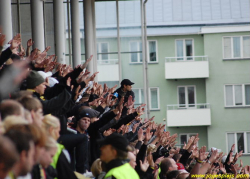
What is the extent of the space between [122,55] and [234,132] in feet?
40.7

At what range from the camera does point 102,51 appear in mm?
19234

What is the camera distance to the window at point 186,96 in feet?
101

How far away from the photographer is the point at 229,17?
32031mm

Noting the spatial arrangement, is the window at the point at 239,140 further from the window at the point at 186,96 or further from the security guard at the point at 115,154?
the security guard at the point at 115,154

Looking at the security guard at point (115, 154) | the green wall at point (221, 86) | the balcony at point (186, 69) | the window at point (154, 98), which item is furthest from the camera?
the window at point (154, 98)

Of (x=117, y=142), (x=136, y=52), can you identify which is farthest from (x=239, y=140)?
(x=117, y=142)

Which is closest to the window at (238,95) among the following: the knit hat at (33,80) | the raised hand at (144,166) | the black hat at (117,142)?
the raised hand at (144,166)

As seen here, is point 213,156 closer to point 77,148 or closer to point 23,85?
point 77,148

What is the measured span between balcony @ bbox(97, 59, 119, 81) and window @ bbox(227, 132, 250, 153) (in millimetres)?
11634

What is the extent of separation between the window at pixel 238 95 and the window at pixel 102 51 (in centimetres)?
1248

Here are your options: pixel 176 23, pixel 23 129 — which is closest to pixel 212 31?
pixel 176 23

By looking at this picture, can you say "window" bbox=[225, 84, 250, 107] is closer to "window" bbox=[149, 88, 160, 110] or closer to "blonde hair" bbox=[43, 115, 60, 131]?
"window" bbox=[149, 88, 160, 110]

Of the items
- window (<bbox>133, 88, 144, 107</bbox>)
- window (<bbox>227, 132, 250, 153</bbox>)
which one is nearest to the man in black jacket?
window (<bbox>133, 88, 144, 107</bbox>)

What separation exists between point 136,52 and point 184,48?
12.0m
